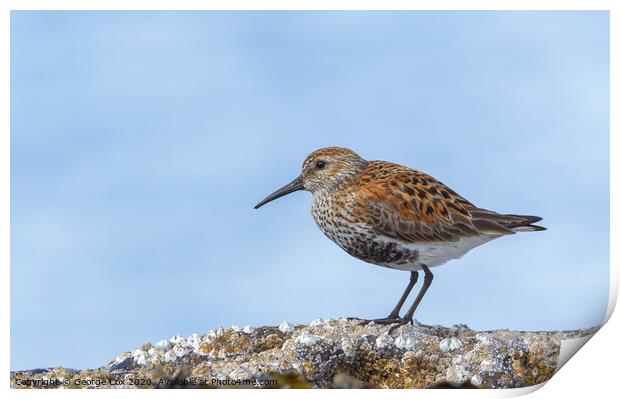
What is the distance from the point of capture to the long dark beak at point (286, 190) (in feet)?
17.9

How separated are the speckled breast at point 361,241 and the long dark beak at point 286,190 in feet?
0.58

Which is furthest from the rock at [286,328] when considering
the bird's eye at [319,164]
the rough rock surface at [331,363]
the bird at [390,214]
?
the bird's eye at [319,164]

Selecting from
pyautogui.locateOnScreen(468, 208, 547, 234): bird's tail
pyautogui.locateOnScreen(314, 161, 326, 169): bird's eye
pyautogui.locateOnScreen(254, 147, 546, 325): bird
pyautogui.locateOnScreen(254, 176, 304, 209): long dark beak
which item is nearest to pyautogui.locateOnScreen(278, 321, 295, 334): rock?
pyautogui.locateOnScreen(254, 147, 546, 325): bird

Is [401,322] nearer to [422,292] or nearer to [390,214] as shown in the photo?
[422,292]

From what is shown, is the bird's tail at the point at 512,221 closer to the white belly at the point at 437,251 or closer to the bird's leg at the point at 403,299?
the white belly at the point at 437,251

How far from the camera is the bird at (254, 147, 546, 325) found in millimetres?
5750

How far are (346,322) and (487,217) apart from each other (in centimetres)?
86

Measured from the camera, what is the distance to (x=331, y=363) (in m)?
5.57

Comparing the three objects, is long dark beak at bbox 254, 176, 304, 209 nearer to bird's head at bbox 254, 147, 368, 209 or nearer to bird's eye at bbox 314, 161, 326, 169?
bird's head at bbox 254, 147, 368, 209

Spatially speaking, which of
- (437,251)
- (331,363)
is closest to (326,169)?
(437,251)

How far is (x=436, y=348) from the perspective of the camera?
566 centimetres
